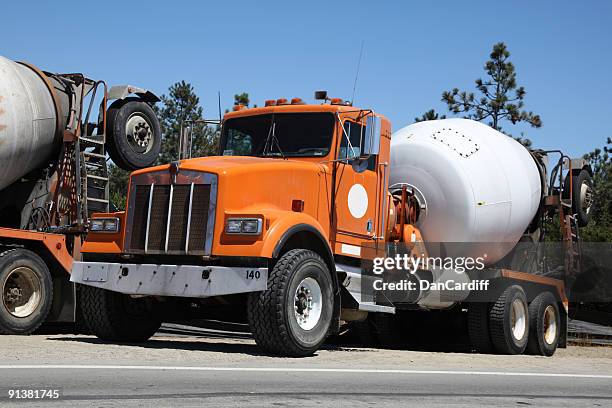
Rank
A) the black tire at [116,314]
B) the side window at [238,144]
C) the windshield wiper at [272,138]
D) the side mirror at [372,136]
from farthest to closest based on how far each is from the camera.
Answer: the side window at [238,144]
the windshield wiper at [272,138]
the side mirror at [372,136]
the black tire at [116,314]

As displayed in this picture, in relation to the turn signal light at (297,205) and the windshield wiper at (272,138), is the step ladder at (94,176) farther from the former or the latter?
the turn signal light at (297,205)

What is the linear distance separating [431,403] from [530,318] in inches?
328

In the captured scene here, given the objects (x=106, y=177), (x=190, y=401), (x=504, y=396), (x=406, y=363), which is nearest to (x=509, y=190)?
(x=406, y=363)

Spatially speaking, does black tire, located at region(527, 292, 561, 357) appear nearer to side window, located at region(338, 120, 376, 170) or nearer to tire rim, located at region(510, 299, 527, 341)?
tire rim, located at region(510, 299, 527, 341)

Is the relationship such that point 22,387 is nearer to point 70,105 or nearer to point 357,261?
point 357,261

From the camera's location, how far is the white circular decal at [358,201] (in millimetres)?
11688

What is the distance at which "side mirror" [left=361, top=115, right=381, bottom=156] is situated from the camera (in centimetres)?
1120

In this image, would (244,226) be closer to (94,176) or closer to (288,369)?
(288,369)

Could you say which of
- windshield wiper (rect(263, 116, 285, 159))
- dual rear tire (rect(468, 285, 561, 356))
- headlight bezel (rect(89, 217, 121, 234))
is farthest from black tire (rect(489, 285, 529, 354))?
headlight bezel (rect(89, 217, 121, 234))

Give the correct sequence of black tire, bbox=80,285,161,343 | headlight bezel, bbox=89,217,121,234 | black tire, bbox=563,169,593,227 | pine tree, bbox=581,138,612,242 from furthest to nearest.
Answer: pine tree, bbox=581,138,612,242
black tire, bbox=563,169,593,227
black tire, bbox=80,285,161,343
headlight bezel, bbox=89,217,121,234

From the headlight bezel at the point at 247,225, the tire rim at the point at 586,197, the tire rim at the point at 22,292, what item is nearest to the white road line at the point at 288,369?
the headlight bezel at the point at 247,225

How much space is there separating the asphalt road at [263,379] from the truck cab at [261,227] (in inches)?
23.1

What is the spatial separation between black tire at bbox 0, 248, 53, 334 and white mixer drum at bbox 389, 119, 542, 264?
509 centimetres

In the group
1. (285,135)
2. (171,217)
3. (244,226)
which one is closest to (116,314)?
(171,217)
